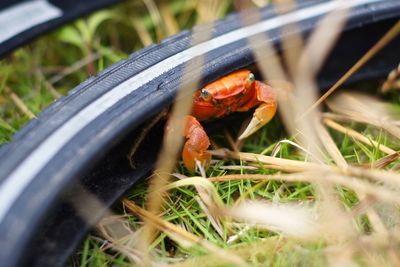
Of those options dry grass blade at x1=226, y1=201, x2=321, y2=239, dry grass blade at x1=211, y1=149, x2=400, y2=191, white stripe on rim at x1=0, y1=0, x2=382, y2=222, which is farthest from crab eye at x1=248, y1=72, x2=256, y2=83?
dry grass blade at x1=226, y1=201, x2=321, y2=239

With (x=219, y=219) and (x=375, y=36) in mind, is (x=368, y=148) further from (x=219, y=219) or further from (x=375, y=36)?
(x=219, y=219)

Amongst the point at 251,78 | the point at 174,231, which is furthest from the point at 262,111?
the point at 174,231

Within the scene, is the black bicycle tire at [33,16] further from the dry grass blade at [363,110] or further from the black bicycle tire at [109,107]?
the dry grass blade at [363,110]

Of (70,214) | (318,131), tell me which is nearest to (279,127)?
(318,131)

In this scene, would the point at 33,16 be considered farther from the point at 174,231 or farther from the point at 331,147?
the point at 331,147

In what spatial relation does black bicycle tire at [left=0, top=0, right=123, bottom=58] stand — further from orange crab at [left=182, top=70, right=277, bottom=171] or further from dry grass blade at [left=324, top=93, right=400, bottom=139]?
dry grass blade at [left=324, top=93, right=400, bottom=139]

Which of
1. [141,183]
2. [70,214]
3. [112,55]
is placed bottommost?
[141,183]

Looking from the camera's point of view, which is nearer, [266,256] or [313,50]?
[266,256]

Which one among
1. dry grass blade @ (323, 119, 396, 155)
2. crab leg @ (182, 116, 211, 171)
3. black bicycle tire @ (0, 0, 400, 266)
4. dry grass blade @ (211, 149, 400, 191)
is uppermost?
black bicycle tire @ (0, 0, 400, 266)
